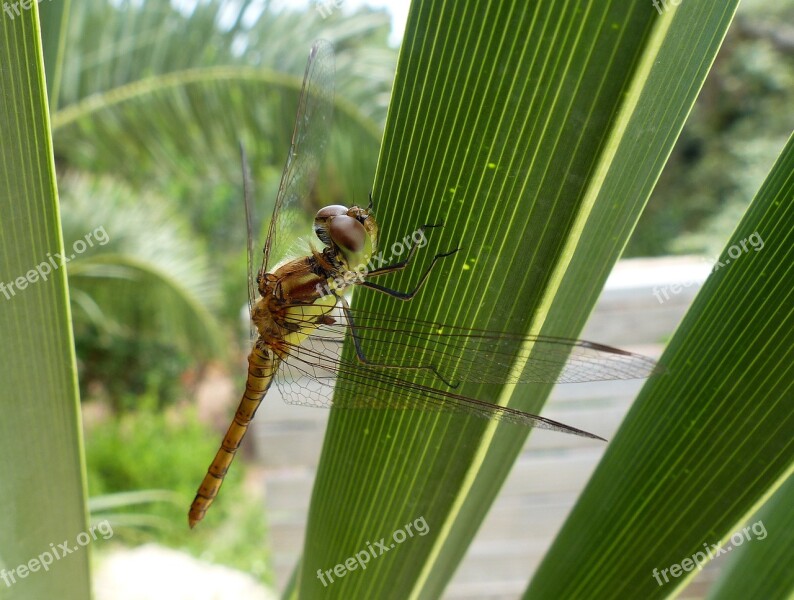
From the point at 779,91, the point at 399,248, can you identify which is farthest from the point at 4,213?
the point at 779,91

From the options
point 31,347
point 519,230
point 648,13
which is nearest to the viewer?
point 648,13

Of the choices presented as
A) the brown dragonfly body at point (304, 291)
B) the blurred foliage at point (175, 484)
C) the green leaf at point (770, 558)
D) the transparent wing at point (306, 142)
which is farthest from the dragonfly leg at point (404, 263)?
the blurred foliage at point (175, 484)

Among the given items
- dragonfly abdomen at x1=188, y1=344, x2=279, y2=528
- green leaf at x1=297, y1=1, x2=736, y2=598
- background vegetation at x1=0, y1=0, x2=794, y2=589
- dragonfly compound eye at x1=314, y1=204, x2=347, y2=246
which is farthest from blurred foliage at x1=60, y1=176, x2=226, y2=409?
green leaf at x1=297, y1=1, x2=736, y2=598

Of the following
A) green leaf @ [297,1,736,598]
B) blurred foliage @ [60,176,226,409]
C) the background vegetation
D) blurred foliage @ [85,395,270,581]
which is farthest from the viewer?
blurred foliage @ [85,395,270,581]

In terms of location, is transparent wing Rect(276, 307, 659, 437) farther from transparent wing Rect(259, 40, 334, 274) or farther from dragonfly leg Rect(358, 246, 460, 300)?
transparent wing Rect(259, 40, 334, 274)

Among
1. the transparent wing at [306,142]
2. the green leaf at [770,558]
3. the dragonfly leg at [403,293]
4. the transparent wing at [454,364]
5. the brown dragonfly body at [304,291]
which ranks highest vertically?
the transparent wing at [306,142]

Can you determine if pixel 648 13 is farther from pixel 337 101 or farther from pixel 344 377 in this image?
pixel 337 101

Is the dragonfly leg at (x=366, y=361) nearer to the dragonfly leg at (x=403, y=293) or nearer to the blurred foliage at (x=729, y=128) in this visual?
the dragonfly leg at (x=403, y=293)

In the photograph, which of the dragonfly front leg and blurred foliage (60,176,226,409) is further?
blurred foliage (60,176,226,409)
